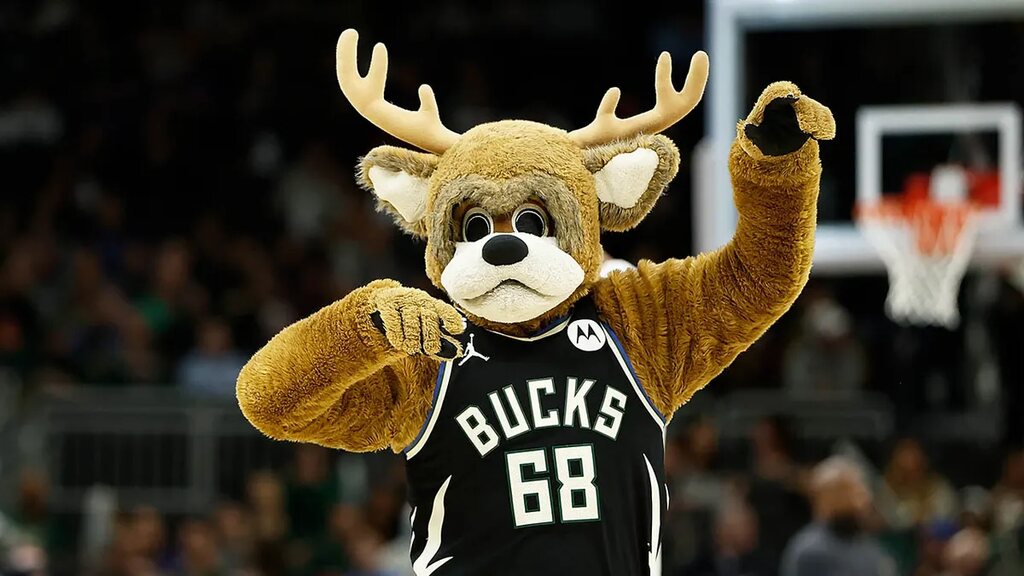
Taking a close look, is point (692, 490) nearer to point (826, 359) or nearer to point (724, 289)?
point (826, 359)

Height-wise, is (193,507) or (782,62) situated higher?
(782,62)

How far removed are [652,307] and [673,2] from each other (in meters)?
7.46

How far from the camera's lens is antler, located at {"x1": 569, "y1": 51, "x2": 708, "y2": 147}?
3010 mm

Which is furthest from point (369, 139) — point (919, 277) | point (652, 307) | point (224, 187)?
point (652, 307)

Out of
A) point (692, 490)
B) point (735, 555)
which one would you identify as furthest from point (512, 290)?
point (692, 490)

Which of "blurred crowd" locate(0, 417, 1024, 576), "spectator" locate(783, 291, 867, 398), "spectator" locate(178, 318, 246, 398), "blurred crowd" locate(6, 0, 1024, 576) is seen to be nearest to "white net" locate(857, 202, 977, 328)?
"blurred crowd" locate(6, 0, 1024, 576)

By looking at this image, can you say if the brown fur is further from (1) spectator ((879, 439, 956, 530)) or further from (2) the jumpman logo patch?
(1) spectator ((879, 439, 956, 530))

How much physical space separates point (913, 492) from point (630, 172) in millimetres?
4819

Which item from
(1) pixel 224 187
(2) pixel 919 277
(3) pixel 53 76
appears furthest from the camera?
(3) pixel 53 76

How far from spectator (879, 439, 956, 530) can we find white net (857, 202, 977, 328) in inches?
69.4

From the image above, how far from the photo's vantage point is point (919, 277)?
5656mm

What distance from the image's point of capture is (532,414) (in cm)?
282

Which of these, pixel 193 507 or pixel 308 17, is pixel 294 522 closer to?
pixel 193 507

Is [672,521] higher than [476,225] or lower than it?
lower
